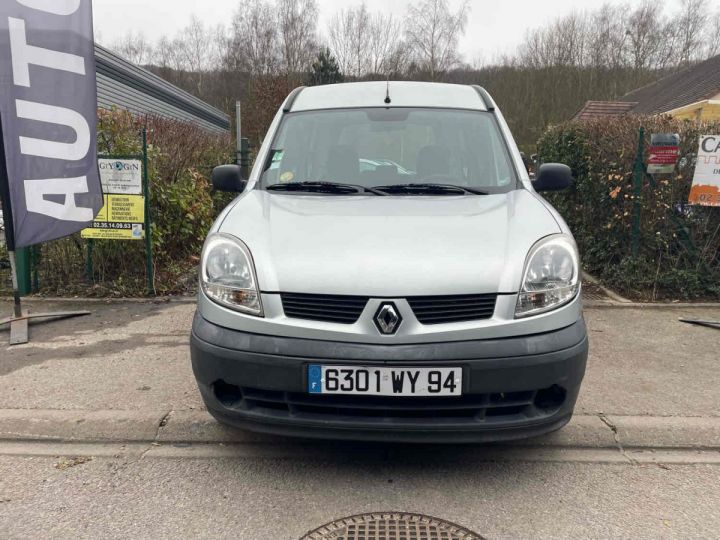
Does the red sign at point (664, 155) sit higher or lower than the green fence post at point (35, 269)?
higher

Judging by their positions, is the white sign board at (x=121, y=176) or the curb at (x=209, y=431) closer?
the curb at (x=209, y=431)

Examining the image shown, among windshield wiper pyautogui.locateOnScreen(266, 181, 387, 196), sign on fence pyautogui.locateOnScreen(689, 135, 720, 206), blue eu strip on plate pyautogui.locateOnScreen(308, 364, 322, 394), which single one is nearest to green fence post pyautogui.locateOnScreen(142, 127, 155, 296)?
windshield wiper pyautogui.locateOnScreen(266, 181, 387, 196)

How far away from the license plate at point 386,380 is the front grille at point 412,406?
0.18 ft

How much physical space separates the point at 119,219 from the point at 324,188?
12.3 feet

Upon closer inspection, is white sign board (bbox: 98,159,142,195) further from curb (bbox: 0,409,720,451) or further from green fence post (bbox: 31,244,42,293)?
curb (bbox: 0,409,720,451)

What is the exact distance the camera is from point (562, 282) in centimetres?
266

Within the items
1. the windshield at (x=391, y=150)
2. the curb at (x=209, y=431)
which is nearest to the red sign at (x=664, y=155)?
the windshield at (x=391, y=150)

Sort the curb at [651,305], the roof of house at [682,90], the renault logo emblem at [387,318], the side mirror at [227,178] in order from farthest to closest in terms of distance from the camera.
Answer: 1. the roof of house at [682,90]
2. the curb at [651,305]
3. the side mirror at [227,178]
4. the renault logo emblem at [387,318]

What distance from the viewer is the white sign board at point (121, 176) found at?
20.3 ft

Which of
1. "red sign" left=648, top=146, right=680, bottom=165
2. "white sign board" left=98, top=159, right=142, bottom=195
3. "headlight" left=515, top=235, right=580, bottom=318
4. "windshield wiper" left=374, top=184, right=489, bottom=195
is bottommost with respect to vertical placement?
"headlight" left=515, top=235, right=580, bottom=318

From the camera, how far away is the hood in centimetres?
249

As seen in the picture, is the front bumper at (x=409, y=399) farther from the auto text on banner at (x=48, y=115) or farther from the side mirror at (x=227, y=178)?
the auto text on banner at (x=48, y=115)

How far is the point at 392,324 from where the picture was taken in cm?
245

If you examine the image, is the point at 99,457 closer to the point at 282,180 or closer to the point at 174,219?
the point at 282,180
